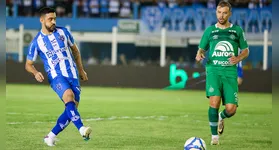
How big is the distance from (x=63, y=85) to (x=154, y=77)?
1983cm

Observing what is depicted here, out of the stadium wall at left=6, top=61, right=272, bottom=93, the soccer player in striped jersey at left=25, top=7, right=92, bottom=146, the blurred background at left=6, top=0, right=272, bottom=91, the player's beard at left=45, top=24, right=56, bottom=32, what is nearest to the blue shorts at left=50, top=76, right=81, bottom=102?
the soccer player in striped jersey at left=25, top=7, right=92, bottom=146

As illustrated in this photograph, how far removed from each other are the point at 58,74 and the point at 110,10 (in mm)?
27356

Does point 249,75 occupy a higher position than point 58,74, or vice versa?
point 58,74

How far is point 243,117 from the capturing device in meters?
16.2

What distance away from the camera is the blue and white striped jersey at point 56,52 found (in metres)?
10.0

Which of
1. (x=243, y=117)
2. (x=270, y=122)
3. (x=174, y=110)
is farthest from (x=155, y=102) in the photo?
(x=270, y=122)

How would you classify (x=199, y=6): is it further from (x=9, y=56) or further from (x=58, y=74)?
(x=58, y=74)

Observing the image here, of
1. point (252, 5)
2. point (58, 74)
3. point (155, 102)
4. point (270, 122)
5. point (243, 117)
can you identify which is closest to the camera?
point (58, 74)

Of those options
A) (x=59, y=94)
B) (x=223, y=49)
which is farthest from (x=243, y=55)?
(x=59, y=94)

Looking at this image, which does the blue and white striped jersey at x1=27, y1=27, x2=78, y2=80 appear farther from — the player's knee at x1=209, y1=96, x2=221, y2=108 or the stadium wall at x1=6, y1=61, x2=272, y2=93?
the stadium wall at x1=6, y1=61, x2=272, y2=93

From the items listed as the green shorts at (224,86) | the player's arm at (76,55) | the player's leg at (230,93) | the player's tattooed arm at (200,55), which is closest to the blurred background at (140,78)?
the player's leg at (230,93)

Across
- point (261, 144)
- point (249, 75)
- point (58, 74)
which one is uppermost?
point (58, 74)

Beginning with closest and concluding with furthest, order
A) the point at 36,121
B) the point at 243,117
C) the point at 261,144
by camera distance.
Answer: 1. the point at 261,144
2. the point at 36,121
3. the point at 243,117

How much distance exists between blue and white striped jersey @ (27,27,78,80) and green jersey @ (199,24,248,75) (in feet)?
7.12
